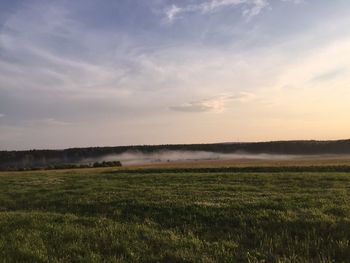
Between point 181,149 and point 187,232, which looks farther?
point 181,149

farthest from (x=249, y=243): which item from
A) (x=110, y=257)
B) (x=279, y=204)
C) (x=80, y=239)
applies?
(x=279, y=204)

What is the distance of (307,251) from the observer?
9.65 meters

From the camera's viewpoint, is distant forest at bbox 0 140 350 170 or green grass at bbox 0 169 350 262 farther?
distant forest at bbox 0 140 350 170

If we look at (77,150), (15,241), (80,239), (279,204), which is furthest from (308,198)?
(77,150)

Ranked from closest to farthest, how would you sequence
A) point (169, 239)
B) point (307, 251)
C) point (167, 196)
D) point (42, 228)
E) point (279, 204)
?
point (307, 251)
point (169, 239)
point (42, 228)
point (279, 204)
point (167, 196)

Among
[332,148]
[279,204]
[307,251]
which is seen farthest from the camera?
[332,148]

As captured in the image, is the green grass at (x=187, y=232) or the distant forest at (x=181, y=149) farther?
the distant forest at (x=181, y=149)

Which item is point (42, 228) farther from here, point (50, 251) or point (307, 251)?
point (307, 251)

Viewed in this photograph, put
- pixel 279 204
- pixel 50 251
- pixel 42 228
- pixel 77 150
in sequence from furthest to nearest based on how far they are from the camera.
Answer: pixel 77 150 → pixel 279 204 → pixel 42 228 → pixel 50 251

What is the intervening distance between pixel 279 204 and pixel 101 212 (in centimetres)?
640

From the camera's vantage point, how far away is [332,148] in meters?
170

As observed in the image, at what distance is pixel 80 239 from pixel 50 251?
1.12 m

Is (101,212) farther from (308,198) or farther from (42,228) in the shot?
(308,198)

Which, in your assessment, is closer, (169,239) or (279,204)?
(169,239)
